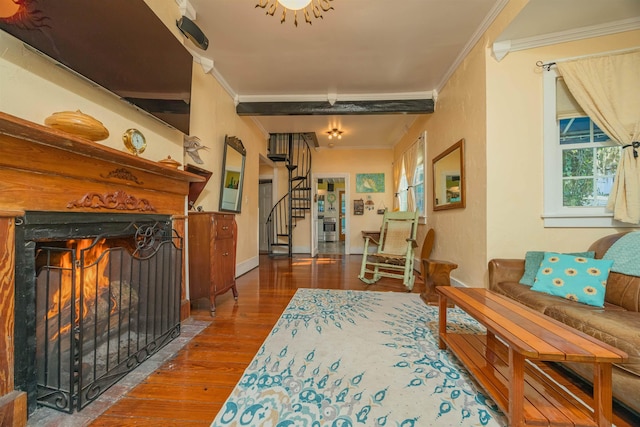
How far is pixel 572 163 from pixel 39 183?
3.59m

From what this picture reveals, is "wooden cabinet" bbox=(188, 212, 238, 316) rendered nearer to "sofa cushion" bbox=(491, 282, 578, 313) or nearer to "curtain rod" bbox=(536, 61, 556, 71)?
"sofa cushion" bbox=(491, 282, 578, 313)

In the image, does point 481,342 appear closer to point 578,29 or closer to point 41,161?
point 41,161

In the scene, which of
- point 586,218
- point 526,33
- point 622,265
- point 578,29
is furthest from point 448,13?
point 622,265

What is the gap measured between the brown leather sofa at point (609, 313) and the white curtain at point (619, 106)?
0.35 meters

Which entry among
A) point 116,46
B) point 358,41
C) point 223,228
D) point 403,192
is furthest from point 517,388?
point 403,192

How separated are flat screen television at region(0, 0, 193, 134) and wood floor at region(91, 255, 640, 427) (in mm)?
1588

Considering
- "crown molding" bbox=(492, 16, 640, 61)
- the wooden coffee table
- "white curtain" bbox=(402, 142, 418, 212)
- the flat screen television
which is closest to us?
the wooden coffee table

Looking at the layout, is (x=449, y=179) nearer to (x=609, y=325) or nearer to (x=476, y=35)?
(x=476, y=35)

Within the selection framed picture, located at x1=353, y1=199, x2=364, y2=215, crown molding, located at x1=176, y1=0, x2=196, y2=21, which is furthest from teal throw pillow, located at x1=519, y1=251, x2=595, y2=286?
framed picture, located at x1=353, y1=199, x2=364, y2=215

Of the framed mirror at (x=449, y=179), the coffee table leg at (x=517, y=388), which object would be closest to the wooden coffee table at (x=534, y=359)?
the coffee table leg at (x=517, y=388)

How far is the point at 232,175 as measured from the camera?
3320 millimetres

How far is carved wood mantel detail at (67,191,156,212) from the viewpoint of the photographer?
46.3 inches

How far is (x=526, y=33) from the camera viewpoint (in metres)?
2.06

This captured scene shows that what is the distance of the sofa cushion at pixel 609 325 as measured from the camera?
1.02 m
